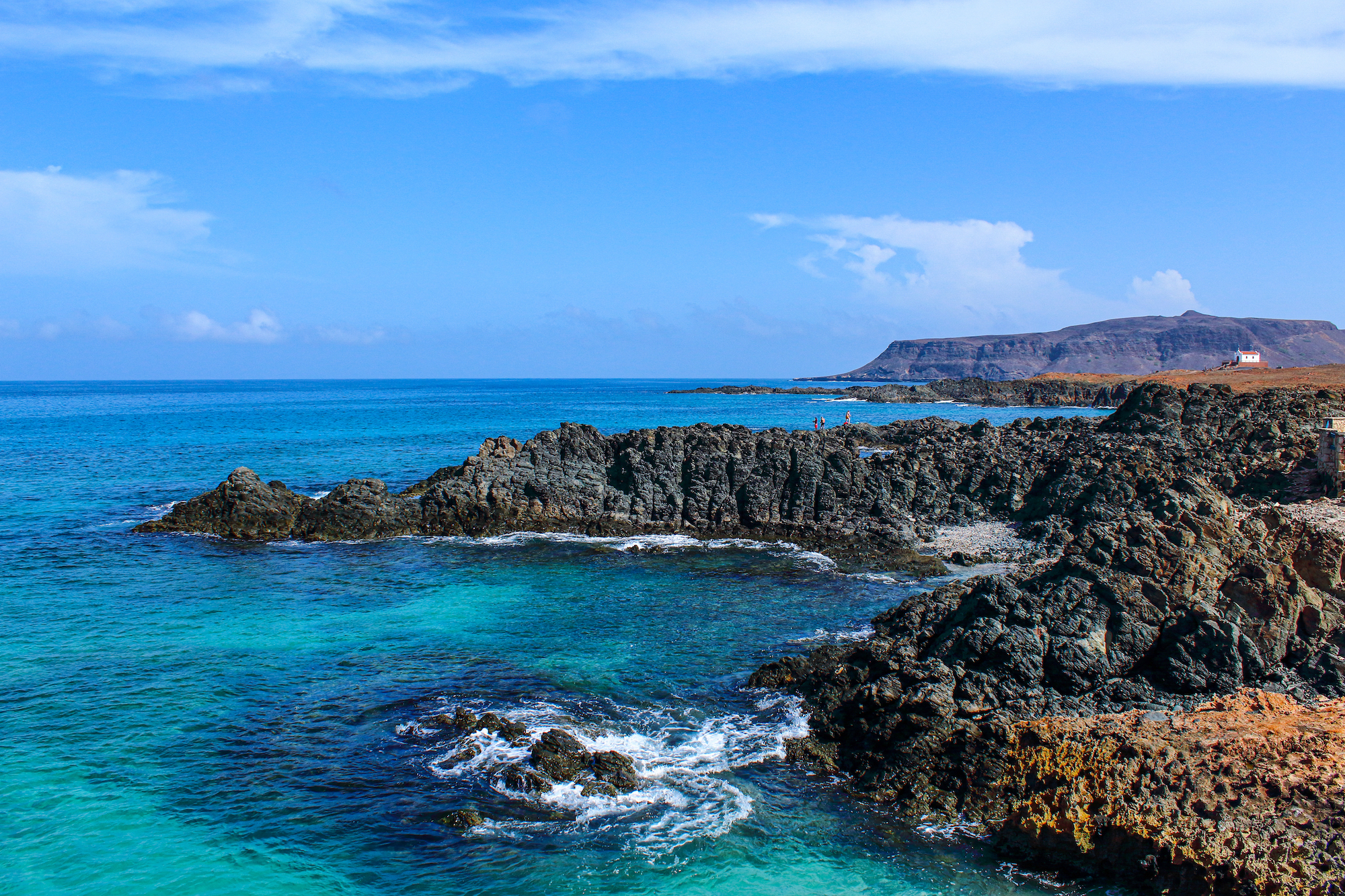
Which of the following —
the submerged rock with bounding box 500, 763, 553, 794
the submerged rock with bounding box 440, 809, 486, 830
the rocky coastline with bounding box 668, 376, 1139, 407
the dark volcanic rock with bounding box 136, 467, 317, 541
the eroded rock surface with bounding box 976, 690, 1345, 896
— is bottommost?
the submerged rock with bounding box 440, 809, 486, 830

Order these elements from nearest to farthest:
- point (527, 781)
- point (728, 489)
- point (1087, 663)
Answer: point (527, 781)
point (1087, 663)
point (728, 489)

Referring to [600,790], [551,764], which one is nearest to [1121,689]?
[600,790]

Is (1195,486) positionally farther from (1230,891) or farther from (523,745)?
(523,745)

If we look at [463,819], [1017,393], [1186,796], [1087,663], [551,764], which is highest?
[1017,393]

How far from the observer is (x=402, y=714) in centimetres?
1606

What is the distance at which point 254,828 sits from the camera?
12.3 metres

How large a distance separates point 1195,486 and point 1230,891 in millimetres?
14896

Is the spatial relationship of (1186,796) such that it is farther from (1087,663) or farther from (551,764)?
(551,764)

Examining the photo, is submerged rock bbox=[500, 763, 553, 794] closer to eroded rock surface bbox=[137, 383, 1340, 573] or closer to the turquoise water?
the turquoise water

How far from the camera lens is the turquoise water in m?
11.3

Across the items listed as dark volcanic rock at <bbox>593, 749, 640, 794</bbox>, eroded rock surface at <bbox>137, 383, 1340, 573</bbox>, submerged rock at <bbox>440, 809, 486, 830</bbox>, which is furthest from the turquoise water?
eroded rock surface at <bbox>137, 383, 1340, 573</bbox>

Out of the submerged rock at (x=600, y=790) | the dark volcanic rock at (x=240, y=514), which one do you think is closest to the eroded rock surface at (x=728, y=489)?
the dark volcanic rock at (x=240, y=514)

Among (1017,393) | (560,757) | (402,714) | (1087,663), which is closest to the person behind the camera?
(560,757)

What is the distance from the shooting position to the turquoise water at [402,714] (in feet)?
37.1
